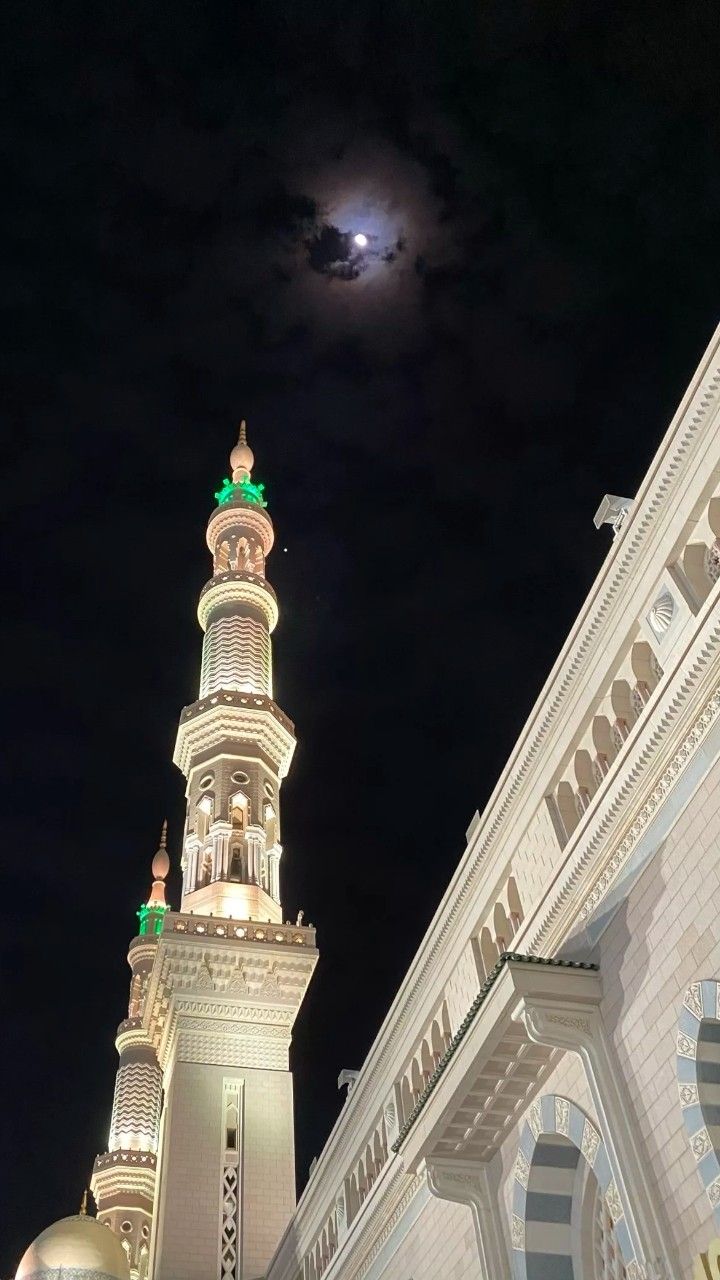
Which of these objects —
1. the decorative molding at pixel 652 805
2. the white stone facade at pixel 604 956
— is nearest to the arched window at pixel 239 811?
the white stone facade at pixel 604 956

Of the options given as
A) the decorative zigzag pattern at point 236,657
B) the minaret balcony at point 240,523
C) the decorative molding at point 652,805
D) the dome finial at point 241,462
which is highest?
the dome finial at point 241,462

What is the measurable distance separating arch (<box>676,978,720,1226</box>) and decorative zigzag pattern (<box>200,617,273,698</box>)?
20885 mm

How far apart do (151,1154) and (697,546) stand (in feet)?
109

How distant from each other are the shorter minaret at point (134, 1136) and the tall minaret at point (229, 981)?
8.54 metres

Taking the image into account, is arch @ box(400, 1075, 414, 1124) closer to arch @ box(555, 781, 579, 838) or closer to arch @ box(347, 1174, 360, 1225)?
arch @ box(347, 1174, 360, 1225)

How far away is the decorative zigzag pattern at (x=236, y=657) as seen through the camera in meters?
29.4

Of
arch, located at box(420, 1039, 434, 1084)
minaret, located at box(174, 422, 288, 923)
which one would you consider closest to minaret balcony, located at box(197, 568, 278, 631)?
minaret, located at box(174, 422, 288, 923)

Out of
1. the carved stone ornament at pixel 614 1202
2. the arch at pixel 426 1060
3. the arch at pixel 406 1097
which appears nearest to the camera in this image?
the carved stone ornament at pixel 614 1202

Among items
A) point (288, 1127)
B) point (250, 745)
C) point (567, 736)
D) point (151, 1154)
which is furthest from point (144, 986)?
point (567, 736)

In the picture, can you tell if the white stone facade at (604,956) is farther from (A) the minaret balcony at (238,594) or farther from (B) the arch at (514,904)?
(A) the minaret balcony at (238,594)

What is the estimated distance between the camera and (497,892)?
41.0 feet

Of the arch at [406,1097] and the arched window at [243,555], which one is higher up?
the arched window at [243,555]

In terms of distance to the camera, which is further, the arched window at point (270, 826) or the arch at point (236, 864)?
the arched window at point (270, 826)

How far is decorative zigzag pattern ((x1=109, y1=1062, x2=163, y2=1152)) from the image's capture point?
122ft
